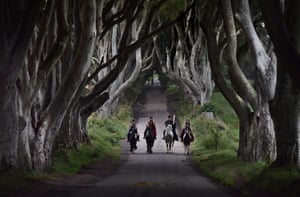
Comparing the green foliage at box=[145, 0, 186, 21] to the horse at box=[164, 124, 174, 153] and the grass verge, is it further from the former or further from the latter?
the grass verge

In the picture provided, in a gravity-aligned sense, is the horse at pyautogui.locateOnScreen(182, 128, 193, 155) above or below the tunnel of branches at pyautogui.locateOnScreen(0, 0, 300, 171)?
below

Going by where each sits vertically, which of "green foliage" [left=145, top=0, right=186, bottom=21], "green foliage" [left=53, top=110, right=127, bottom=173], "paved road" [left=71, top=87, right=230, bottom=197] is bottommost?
"paved road" [left=71, top=87, right=230, bottom=197]

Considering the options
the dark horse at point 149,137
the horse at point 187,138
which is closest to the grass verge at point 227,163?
the horse at point 187,138

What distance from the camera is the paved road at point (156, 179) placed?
16.6m

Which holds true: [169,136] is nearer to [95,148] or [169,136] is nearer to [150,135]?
[150,135]

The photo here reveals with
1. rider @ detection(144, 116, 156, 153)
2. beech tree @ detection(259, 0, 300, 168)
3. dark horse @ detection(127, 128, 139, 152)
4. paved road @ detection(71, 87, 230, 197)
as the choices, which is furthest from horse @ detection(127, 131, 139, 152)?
beech tree @ detection(259, 0, 300, 168)

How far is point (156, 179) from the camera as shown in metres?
20.9

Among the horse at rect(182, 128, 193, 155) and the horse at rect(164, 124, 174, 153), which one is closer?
the horse at rect(182, 128, 193, 155)

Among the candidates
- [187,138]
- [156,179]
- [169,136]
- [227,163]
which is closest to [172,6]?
[187,138]

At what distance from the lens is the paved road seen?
1658cm

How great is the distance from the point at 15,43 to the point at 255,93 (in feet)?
32.2

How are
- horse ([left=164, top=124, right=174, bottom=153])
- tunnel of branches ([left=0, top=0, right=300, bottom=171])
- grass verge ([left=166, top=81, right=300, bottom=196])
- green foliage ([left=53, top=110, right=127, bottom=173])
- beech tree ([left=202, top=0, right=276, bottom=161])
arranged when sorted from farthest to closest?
horse ([left=164, top=124, right=174, bottom=153]) < green foliage ([left=53, top=110, right=127, bottom=173]) < beech tree ([left=202, top=0, right=276, bottom=161]) < grass verge ([left=166, top=81, right=300, bottom=196]) < tunnel of branches ([left=0, top=0, right=300, bottom=171])

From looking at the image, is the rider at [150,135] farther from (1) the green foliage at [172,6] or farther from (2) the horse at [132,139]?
(1) the green foliage at [172,6]

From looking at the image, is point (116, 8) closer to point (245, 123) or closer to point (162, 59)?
point (245, 123)
